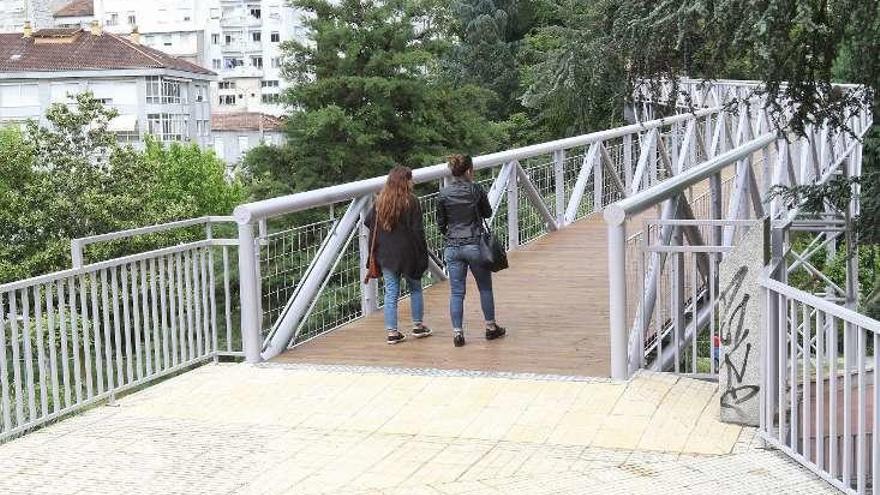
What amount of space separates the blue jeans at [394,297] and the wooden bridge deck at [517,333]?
17 centimetres

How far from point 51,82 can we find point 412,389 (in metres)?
75.4

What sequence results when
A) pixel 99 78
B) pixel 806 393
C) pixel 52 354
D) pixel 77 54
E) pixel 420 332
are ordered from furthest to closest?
1. pixel 77 54
2. pixel 99 78
3. pixel 420 332
4. pixel 52 354
5. pixel 806 393

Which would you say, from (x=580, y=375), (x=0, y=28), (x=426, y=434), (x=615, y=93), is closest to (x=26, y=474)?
(x=426, y=434)

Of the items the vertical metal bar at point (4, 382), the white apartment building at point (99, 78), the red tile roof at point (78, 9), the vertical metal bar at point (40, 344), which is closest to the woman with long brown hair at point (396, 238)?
the vertical metal bar at point (40, 344)

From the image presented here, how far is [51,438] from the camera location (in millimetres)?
6449

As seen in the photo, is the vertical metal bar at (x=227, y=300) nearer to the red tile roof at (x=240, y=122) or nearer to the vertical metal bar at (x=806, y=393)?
the vertical metal bar at (x=806, y=393)

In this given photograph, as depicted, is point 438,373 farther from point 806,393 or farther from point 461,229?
point 806,393

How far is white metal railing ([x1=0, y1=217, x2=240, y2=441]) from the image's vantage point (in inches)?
257

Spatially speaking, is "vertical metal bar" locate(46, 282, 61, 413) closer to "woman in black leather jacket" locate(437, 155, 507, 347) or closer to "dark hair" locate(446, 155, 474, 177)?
"woman in black leather jacket" locate(437, 155, 507, 347)

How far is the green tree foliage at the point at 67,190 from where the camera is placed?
35.7m

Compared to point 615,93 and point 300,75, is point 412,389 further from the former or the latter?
point 300,75

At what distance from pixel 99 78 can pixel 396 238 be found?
239 ft

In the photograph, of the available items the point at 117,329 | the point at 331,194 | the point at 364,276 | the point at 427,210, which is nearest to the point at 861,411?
the point at 117,329

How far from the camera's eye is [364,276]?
9.49 m
